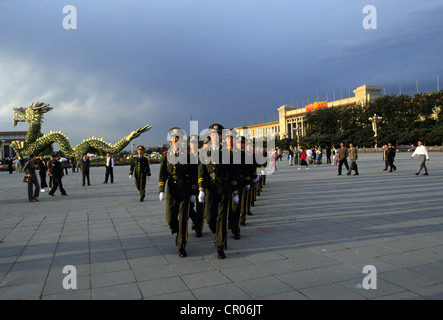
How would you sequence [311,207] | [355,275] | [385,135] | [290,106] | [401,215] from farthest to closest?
1. [290,106]
2. [385,135]
3. [311,207]
4. [401,215]
5. [355,275]

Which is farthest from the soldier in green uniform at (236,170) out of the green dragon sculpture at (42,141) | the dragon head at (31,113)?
the dragon head at (31,113)

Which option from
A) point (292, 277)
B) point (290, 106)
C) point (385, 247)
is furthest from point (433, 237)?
point (290, 106)

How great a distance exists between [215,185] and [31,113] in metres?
34.1

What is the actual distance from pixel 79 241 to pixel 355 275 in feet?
14.6

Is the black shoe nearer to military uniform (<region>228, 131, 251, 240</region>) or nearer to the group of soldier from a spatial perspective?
the group of soldier

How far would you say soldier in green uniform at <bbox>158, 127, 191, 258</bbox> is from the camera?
4.64 metres

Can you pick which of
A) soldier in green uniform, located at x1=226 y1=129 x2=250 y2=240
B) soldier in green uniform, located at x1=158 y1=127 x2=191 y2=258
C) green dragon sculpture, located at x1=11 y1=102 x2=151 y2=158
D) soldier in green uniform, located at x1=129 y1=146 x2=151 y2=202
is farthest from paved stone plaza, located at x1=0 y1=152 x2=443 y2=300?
green dragon sculpture, located at x1=11 y1=102 x2=151 y2=158

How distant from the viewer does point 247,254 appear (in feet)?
15.4

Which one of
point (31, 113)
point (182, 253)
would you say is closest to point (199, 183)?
point (182, 253)

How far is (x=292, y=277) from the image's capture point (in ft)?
12.3

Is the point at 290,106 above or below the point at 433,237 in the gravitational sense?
above

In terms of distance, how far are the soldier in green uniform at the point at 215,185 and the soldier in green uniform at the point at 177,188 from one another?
23 centimetres
